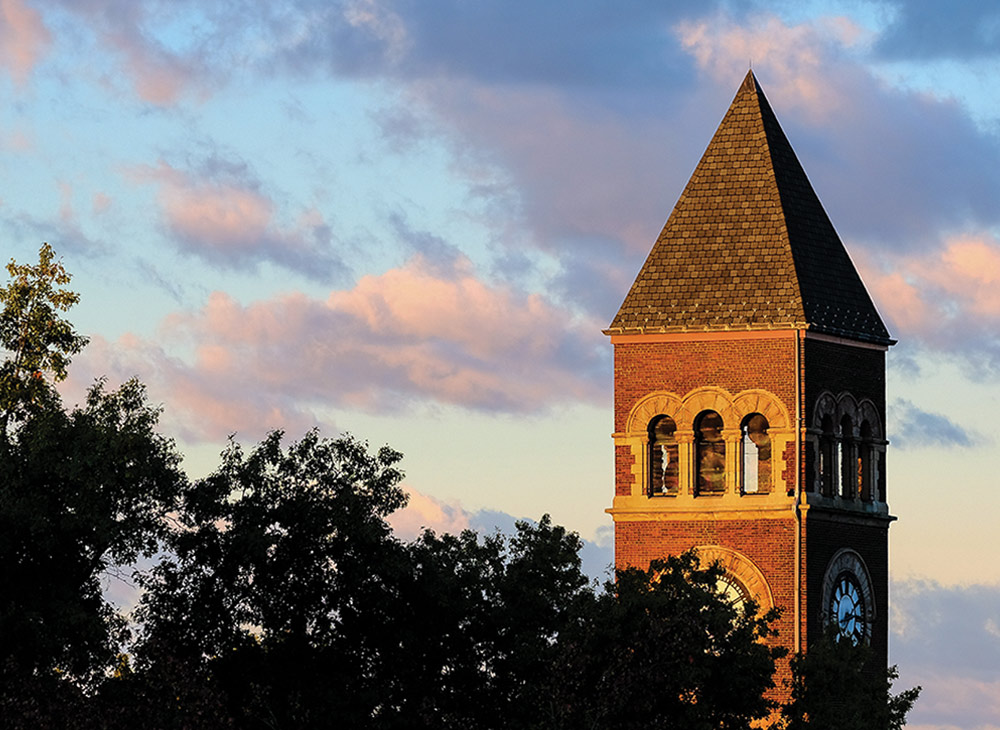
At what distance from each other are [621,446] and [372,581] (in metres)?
13.2

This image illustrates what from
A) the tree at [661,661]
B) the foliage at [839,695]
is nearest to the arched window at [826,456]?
the foliage at [839,695]

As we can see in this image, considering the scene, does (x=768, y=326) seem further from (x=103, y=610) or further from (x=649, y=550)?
(x=103, y=610)

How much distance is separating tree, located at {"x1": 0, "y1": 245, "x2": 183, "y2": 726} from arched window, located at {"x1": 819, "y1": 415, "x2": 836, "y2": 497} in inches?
715

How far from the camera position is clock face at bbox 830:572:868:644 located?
68.3m

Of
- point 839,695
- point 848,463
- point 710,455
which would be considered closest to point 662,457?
point 710,455

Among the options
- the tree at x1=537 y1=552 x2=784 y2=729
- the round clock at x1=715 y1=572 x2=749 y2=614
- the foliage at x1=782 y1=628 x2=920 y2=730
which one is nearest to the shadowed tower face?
the round clock at x1=715 y1=572 x2=749 y2=614

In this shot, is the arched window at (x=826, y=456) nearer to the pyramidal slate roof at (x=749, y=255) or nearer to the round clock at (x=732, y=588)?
the pyramidal slate roof at (x=749, y=255)

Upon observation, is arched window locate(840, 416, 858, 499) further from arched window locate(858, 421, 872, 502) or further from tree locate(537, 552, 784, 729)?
tree locate(537, 552, 784, 729)

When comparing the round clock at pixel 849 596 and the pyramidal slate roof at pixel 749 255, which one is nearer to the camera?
the round clock at pixel 849 596

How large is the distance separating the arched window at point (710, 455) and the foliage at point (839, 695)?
6.51m

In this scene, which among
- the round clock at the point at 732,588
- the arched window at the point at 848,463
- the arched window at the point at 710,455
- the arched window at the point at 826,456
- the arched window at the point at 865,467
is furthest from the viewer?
the arched window at the point at 865,467

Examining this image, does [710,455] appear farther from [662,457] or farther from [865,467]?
[865,467]

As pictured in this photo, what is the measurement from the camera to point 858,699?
60406mm

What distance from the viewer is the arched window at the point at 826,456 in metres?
68.8
